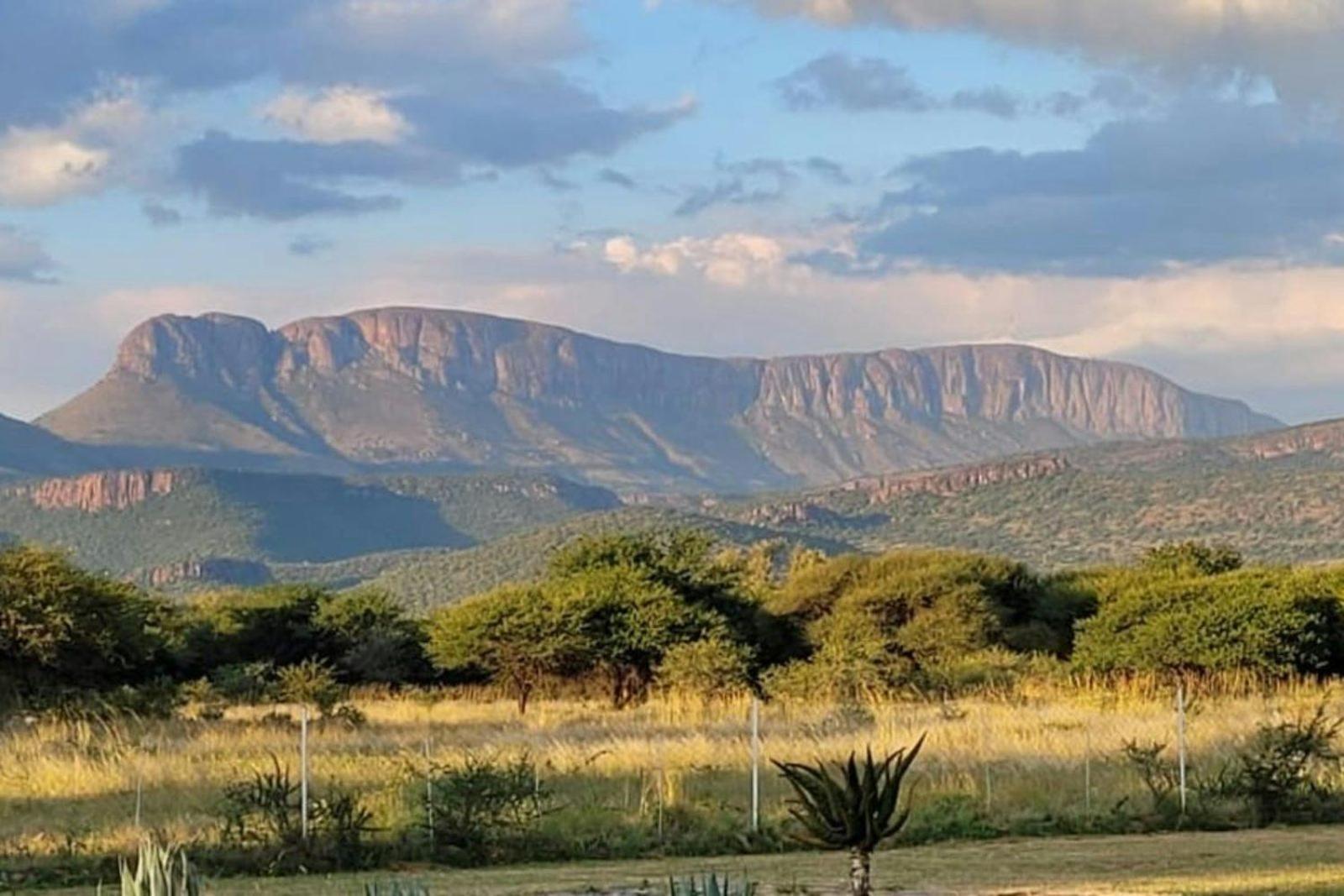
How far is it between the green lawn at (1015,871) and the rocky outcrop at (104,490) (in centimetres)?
17255

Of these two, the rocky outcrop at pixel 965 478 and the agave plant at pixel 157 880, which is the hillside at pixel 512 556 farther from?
the agave plant at pixel 157 880

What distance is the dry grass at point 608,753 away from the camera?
22.3m

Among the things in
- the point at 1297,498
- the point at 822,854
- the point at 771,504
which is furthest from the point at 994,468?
the point at 822,854

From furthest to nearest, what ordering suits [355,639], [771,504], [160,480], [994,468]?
[160,480], [771,504], [994,468], [355,639]

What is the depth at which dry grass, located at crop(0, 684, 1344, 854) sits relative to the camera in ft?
73.1

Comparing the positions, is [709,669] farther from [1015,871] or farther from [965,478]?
[965,478]

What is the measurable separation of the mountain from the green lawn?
3341 inches

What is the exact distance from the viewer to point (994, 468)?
486 ft

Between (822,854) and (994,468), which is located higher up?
(994,468)

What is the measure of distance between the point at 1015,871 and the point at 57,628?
73.4ft

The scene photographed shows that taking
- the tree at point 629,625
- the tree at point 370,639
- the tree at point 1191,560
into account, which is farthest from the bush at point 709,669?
the tree at point 1191,560

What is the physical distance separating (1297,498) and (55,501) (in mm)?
119719

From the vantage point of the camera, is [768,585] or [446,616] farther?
[768,585]

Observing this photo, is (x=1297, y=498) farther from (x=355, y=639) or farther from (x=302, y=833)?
(x=302, y=833)
